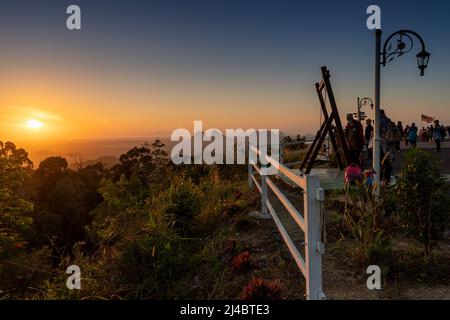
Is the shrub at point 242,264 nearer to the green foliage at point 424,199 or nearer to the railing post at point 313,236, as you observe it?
the railing post at point 313,236

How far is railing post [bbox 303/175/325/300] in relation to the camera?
3160 mm

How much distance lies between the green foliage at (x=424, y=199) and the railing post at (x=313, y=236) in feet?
7.17

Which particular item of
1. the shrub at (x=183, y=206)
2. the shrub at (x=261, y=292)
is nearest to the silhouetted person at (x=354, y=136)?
the shrub at (x=183, y=206)

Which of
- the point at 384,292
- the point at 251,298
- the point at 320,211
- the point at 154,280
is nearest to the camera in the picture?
the point at 320,211

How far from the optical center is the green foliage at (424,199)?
4660 millimetres

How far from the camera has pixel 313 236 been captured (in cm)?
321

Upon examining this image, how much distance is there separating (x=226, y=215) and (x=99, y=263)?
3191 millimetres

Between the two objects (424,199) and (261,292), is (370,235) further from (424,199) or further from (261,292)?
(261,292)

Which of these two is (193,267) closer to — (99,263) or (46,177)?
(99,263)

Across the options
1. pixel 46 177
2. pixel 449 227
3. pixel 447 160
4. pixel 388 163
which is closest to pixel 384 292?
pixel 449 227

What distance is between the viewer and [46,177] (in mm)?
49156

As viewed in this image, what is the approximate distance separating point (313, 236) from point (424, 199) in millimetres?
2348

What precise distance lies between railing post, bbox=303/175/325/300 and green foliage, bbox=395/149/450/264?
218 centimetres
